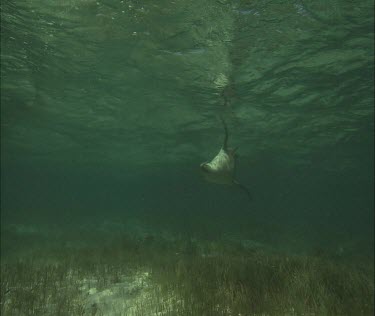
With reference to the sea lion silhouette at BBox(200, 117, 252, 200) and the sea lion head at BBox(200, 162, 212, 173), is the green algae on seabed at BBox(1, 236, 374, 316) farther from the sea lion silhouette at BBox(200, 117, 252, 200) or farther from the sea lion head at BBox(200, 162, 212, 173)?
the sea lion head at BBox(200, 162, 212, 173)

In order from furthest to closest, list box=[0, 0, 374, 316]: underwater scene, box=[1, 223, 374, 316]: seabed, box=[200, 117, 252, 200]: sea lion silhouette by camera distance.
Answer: box=[200, 117, 252, 200]: sea lion silhouette, box=[0, 0, 374, 316]: underwater scene, box=[1, 223, 374, 316]: seabed

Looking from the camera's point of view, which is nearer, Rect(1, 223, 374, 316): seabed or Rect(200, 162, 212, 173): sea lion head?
Rect(1, 223, 374, 316): seabed

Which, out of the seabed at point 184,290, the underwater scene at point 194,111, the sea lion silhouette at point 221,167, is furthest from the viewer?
the sea lion silhouette at point 221,167

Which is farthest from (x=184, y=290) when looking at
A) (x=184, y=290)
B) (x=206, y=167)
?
(x=206, y=167)

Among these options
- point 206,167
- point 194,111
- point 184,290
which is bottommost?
point 194,111

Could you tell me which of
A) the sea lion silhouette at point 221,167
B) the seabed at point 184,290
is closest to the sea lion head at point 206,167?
the sea lion silhouette at point 221,167

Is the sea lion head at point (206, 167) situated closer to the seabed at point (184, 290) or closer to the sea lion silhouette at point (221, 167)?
the sea lion silhouette at point (221, 167)

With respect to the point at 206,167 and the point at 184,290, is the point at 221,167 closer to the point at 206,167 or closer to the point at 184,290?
the point at 206,167

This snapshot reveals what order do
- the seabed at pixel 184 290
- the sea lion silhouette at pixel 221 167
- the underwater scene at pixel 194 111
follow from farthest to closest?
the sea lion silhouette at pixel 221 167, the underwater scene at pixel 194 111, the seabed at pixel 184 290

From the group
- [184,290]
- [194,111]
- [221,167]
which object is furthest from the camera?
[194,111]

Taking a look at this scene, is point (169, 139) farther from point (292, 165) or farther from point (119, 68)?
point (292, 165)

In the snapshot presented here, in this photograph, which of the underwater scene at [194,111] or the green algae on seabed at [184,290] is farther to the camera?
the underwater scene at [194,111]

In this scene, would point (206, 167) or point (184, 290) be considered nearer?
point (184, 290)

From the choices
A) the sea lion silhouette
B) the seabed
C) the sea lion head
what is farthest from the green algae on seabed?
the sea lion head
